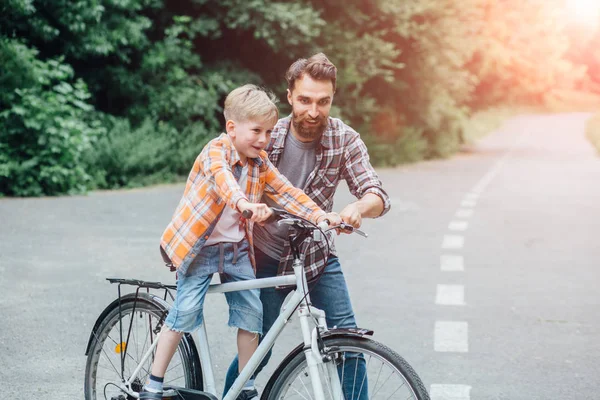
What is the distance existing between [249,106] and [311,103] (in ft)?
1.25

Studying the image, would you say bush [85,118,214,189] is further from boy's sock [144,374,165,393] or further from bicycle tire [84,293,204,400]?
boy's sock [144,374,165,393]

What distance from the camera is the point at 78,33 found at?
58.3ft

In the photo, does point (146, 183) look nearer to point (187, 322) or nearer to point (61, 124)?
point (61, 124)

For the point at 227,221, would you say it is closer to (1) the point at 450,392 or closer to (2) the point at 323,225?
(2) the point at 323,225

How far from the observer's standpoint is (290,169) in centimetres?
428

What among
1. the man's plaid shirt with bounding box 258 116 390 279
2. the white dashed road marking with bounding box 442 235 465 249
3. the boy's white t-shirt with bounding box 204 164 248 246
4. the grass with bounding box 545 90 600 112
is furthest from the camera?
the grass with bounding box 545 90 600 112

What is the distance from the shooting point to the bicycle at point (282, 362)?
3588 mm

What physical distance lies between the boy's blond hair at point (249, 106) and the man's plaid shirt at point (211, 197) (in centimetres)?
13

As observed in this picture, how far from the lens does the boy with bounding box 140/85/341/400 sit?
3.83 m

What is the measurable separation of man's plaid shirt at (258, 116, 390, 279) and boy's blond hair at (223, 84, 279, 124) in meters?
0.44

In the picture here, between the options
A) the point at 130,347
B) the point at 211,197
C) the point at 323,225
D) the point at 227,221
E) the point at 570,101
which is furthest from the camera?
the point at 570,101

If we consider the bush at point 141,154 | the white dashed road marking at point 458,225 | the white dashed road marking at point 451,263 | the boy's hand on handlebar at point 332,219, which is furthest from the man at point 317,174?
the bush at point 141,154

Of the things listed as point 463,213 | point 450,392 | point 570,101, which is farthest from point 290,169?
point 570,101

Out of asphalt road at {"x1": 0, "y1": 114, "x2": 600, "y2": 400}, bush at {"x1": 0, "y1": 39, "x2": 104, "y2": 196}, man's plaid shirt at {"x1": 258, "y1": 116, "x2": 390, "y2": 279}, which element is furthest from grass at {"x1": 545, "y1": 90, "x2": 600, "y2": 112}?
man's plaid shirt at {"x1": 258, "y1": 116, "x2": 390, "y2": 279}
